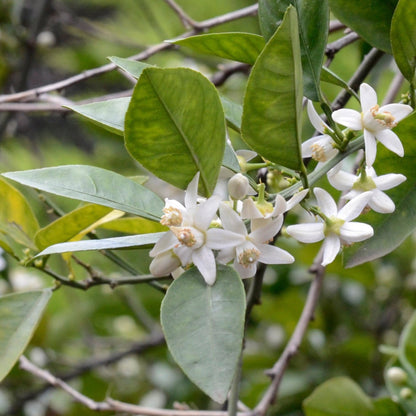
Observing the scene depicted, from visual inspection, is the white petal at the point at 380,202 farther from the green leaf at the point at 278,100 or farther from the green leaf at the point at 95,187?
the green leaf at the point at 95,187

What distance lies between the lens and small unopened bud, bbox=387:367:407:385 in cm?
105

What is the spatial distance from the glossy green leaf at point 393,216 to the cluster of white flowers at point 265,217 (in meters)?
0.07

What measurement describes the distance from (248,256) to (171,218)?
76 millimetres

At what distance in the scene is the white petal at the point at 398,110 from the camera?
0.61 m

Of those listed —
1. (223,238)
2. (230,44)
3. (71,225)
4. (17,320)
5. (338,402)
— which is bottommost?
(338,402)

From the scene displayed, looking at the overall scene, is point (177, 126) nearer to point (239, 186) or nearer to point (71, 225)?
point (239, 186)

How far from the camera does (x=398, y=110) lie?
2.01ft

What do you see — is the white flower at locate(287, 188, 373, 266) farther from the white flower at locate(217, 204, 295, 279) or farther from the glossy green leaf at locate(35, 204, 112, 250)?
the glossy green leaf at locate(35, 204, 112, 250)

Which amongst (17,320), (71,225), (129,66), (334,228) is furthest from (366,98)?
(17,320)

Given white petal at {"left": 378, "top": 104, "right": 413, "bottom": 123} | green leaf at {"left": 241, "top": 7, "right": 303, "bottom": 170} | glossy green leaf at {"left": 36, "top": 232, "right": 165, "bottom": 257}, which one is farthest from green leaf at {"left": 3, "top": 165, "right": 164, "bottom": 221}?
white petal at {"left": 378, "top": 104, "right": 413, "bottom": 123}

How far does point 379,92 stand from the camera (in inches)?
62.6

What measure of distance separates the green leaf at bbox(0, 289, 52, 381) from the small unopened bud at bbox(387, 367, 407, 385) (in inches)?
22.9

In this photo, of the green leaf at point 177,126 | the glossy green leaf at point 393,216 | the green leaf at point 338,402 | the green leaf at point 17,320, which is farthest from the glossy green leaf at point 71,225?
the green leaf at point 338,402

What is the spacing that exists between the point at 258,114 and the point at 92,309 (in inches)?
53.6
